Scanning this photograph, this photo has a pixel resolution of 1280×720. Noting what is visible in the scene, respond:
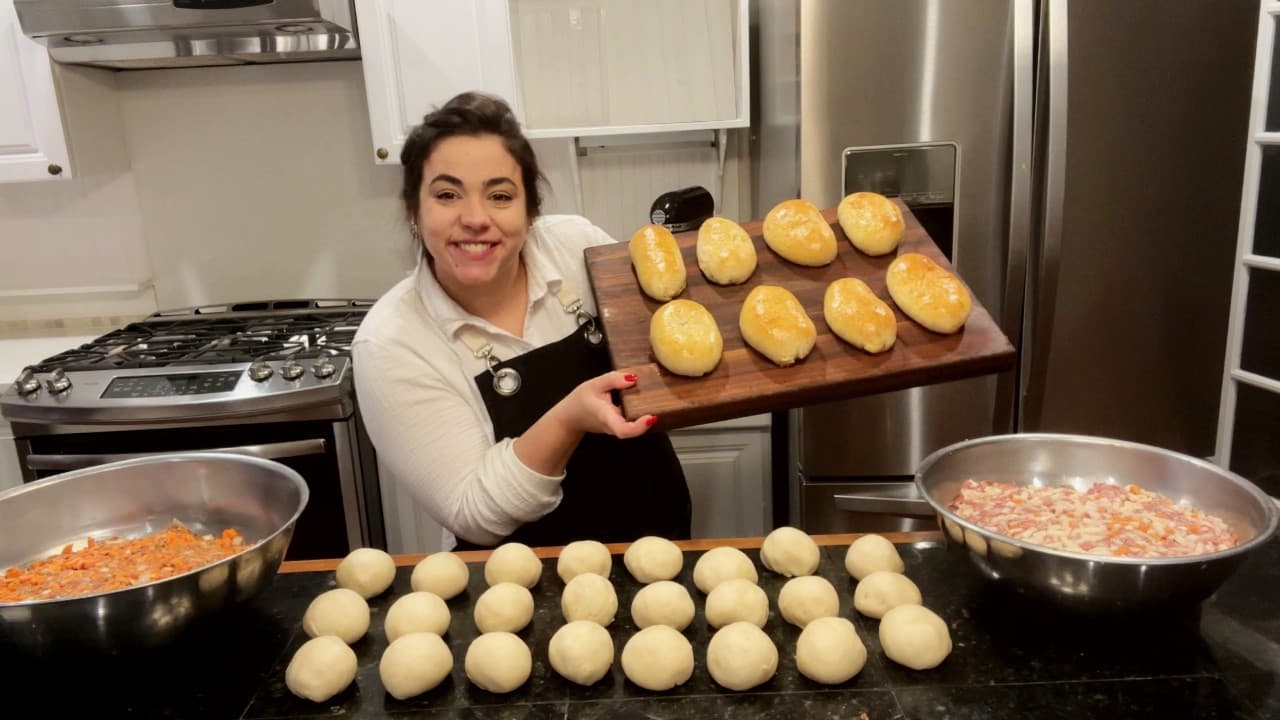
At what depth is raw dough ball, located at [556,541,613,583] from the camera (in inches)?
47.1

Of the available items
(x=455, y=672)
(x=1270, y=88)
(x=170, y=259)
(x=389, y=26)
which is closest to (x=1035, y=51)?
(x=1270, y=88)

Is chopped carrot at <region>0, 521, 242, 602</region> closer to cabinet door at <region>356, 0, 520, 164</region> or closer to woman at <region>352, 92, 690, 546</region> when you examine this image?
woman at <region>352, 92, 690, 546</region>

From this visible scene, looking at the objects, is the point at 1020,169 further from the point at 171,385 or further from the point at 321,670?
the point at 171,385

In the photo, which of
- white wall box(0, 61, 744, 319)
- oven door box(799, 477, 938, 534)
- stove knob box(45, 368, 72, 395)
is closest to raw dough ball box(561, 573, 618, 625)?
oven door box(799, 477, 938, 534)

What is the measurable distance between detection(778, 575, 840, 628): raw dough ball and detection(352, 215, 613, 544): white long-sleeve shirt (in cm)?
46

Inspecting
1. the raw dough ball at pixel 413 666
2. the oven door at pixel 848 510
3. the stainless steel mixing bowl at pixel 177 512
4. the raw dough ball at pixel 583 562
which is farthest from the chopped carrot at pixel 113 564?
the oven door at pixel 848 510

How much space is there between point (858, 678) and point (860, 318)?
508 millimetres

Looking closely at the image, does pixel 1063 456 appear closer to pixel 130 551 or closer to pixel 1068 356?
pixel 1068 356

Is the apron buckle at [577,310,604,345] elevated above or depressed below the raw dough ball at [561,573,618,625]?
above

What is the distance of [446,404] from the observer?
1528 mm

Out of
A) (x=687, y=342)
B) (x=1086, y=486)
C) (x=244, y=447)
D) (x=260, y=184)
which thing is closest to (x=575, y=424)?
(x=687, y=342)

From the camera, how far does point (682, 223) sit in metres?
1.97

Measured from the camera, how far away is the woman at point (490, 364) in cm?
146

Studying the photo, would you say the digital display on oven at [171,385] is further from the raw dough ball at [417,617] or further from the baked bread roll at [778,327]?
the baked bread roll at [778,327]
